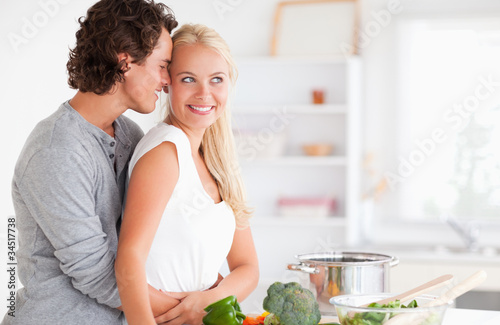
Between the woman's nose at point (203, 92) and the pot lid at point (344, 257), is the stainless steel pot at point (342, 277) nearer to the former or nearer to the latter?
the pot lid at point (344, 257)

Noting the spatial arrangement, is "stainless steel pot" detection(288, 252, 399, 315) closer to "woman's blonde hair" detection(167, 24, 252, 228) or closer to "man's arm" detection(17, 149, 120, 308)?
"woman's blonde hair" detection(167, 24, 252, 228)

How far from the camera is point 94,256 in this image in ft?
4.52

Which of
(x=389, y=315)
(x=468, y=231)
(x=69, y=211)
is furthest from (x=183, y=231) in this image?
(x=468, y=231)

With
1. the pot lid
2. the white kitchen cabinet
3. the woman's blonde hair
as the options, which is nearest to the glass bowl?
the pot lid

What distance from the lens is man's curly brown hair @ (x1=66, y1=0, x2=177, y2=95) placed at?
1.44 m

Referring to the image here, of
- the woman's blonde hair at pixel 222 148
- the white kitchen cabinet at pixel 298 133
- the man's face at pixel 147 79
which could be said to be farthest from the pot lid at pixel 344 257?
the white kitchen cabinet at pixel 298 133

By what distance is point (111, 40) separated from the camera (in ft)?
4.69

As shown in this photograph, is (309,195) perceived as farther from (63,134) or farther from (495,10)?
(63,134)

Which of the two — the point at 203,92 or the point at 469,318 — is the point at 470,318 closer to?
the point at 469,318

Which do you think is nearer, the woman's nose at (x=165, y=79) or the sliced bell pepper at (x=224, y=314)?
the sliced bell pepper at (x=224, y=314)

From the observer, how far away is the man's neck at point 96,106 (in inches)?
58.7

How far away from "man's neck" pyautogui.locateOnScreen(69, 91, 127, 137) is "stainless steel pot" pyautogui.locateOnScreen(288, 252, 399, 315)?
60 centimetres

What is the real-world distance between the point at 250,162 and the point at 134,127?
2.63 metres

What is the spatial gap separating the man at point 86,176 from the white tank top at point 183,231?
0.07m
